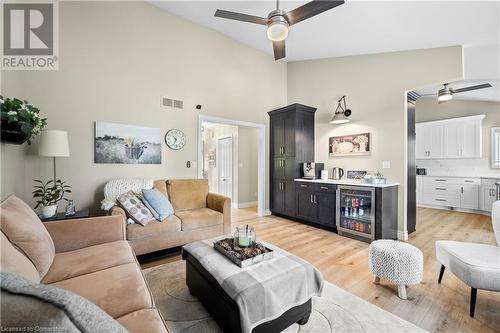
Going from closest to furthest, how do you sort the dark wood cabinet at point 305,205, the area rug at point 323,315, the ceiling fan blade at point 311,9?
the area rug at point 323,315 → the ceiling fan blade at point 311,9 → the dark wood cabinet at point 305,205

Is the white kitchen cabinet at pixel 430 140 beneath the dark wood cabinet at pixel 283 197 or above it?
above

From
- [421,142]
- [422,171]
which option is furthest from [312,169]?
[422,171]

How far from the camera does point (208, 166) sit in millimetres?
7707

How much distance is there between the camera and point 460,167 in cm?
578

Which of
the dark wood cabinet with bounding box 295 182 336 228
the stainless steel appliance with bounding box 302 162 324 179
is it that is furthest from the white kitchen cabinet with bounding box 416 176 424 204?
the dark wood cabinet with bounding box 295 182 336 228

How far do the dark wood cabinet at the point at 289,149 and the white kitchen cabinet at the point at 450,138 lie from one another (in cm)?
392

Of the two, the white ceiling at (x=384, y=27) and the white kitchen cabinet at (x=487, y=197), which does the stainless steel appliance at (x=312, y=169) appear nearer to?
the white ceiling at (x=384, y=27)

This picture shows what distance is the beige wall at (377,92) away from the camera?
339cm

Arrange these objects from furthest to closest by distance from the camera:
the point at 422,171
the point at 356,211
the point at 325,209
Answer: the point at 422,171 < the point at 325,209 < the point at 356,211

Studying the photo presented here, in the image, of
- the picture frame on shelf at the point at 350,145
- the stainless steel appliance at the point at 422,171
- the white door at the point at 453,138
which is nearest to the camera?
the picture frame on shelf at the point at 350,145

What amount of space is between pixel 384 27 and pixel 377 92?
3.60 ft

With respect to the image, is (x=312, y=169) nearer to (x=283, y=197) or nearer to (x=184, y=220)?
(x=283, y=197)

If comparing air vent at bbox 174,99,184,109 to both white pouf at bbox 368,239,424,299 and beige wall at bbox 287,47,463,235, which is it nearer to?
beige wall at bbox 287,47,463,235

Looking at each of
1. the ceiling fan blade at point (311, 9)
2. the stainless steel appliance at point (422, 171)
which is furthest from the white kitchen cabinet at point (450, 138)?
the ceiling fan blade at point (311, 9)
